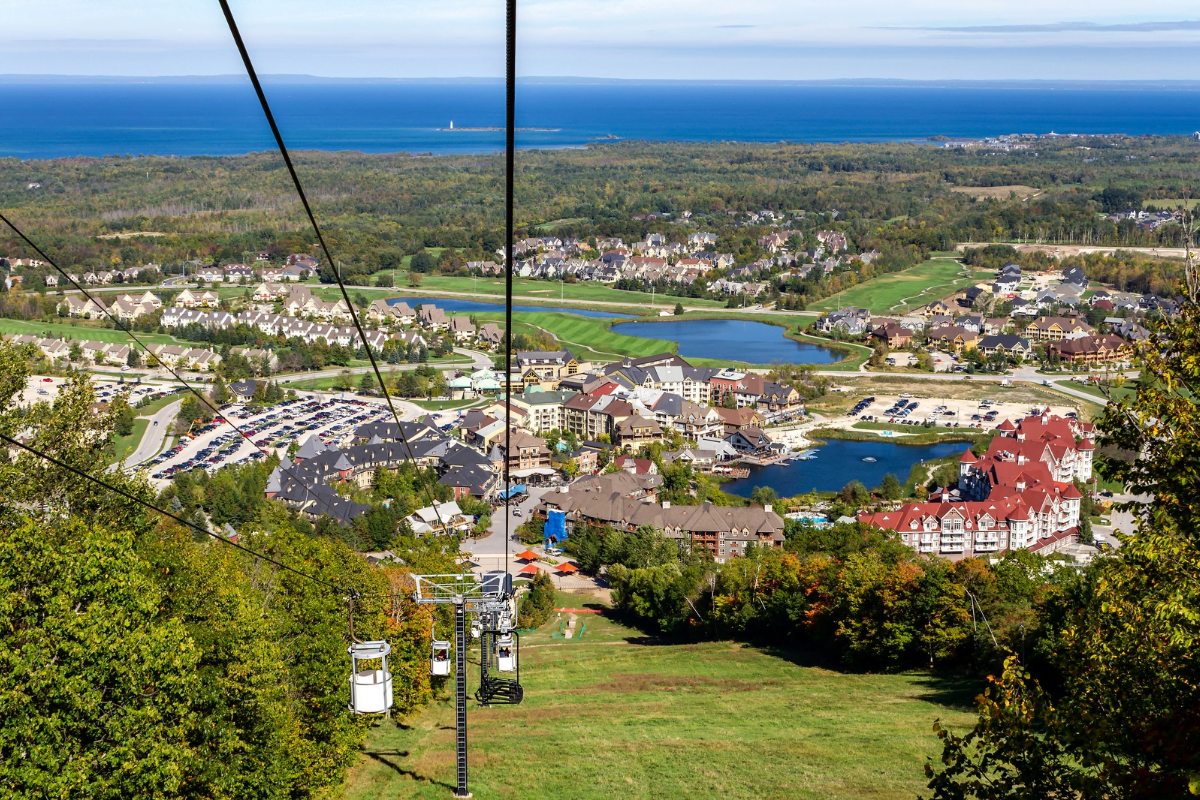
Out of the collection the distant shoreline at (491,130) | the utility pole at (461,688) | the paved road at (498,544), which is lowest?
the paved road at (498,544)

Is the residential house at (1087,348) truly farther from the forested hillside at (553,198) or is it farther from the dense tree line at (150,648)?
the dense tree line at (150,648)

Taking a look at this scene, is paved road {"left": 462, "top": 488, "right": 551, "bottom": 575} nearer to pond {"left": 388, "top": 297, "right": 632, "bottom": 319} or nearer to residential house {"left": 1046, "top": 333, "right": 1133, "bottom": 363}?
residential house {"left": 1046, "top": 333, "right": 1133, "bottom": 363}

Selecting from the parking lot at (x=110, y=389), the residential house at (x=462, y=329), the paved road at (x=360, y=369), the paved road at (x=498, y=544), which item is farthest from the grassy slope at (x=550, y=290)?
the paved road at (x=498, y=544)

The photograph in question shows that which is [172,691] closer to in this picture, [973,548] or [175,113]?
[973,548]

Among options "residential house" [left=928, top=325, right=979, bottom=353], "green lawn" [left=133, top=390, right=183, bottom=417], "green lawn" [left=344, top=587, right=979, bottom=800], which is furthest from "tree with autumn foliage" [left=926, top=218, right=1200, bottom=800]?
"residential house" [left=928, top=325, right=979, bottom=353]

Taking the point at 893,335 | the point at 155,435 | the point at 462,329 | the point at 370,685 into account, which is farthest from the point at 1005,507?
the point at 462,329

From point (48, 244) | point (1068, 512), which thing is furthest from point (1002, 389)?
point (48, 244)
